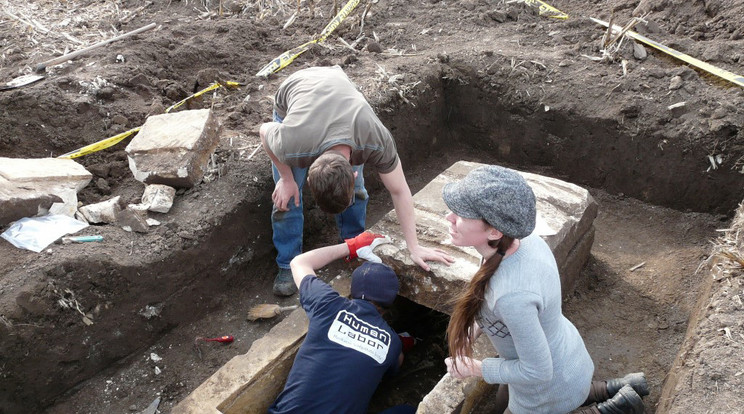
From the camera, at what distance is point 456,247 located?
11.9 feet

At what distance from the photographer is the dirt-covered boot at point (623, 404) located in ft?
8.89

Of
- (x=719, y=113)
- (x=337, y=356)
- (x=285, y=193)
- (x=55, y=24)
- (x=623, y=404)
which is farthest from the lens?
(x=55, y=24)

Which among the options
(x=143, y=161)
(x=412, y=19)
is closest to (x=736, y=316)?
(x=143, y=161)

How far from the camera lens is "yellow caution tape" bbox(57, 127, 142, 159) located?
449 cm

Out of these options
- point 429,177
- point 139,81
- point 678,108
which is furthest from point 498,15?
point 139,81

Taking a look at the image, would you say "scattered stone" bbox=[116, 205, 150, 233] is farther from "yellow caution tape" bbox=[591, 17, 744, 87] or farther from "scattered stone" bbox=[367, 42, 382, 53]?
"yellow caution tape" bbox=[591, 17, 744, 87]

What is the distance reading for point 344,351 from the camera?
2.86 metres

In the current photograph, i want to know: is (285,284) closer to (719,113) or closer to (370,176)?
(370,176)

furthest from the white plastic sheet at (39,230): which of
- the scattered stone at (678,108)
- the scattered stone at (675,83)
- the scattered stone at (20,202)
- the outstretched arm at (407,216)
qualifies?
the scattered stone at (675,83)

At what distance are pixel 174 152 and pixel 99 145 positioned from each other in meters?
0.87

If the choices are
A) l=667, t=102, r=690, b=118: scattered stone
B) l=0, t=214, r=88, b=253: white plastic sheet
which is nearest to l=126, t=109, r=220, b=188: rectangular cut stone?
l=0, t=214, r=88, b=253: white plastic sheet

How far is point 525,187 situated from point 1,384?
121 inches

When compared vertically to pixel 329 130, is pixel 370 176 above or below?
below

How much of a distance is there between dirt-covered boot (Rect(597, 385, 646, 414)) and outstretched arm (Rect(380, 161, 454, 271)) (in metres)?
1.14
